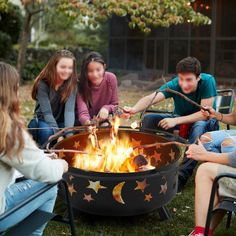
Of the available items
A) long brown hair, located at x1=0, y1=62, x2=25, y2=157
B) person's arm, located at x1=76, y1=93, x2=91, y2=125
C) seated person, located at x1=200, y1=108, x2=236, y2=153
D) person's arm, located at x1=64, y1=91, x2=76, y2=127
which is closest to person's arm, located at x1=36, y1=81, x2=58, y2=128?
person's arm, located at x1=64, y1=91, x2=76, y2=127

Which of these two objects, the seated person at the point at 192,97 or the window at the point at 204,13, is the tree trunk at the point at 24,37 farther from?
the seated person at the point at 192,97

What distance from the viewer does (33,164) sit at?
2.05m

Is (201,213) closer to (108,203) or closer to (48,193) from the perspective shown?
(108,203)

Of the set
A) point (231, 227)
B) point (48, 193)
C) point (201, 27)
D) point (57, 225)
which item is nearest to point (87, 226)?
point (57, 225)

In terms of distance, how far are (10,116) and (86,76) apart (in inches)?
83.9

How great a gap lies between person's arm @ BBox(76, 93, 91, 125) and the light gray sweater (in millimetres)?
1905

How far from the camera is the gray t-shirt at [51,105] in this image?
156 inches

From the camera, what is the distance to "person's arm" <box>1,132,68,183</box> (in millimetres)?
2008

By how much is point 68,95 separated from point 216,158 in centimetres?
190

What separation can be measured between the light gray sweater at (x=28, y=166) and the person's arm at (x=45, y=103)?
1.83 meters

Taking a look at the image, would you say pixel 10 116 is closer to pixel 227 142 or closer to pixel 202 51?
pixel 227 142

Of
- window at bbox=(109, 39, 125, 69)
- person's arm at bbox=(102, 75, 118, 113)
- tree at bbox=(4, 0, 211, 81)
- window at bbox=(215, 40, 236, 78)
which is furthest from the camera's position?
window at bbox=(109, 39, 125, 69)

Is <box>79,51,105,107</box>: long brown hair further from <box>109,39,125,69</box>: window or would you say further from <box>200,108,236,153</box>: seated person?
<box>109,39,125,69</box>: window

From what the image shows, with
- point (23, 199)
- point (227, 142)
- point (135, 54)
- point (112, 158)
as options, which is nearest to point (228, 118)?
point (227, 142)
